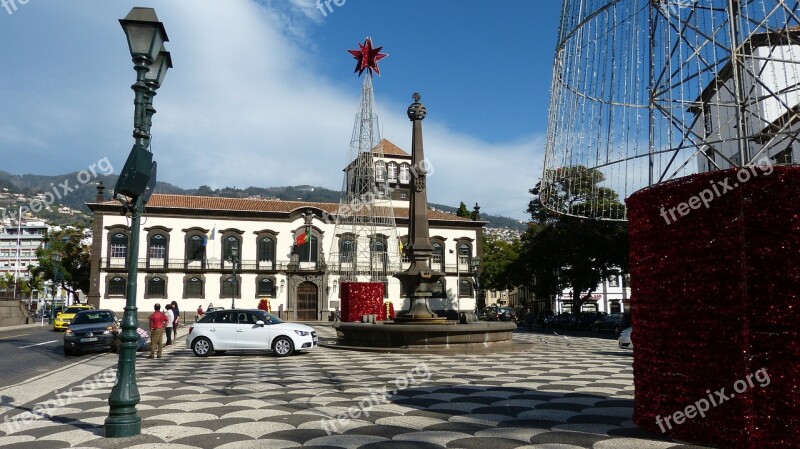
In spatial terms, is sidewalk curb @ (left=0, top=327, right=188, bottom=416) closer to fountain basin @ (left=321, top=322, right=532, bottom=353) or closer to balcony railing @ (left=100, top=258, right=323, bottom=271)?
fountain basin @ (left=321, top=322, right=532, bottom=353)

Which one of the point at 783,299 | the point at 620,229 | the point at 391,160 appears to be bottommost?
the point at 783,299

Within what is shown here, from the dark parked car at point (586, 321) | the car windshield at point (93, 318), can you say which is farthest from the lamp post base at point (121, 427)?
the dark parked car at point (586, 321)

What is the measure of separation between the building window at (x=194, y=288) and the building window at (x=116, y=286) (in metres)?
4.80

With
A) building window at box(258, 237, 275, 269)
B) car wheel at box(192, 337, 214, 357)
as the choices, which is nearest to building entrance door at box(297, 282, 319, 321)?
building window at box(258, 237, 275, 269)

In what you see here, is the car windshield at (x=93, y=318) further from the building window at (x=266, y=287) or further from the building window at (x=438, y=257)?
the building window at (x=438, y=257)

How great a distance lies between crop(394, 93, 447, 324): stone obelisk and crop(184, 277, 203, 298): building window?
33334 millimetres

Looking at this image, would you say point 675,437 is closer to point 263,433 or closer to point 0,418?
point 263,433

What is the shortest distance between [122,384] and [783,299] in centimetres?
643

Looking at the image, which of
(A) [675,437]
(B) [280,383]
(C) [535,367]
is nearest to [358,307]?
(C) [535,367]

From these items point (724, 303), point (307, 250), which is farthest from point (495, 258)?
point (724, 303)

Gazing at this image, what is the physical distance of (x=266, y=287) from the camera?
50.9 meters

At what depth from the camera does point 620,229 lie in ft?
120
